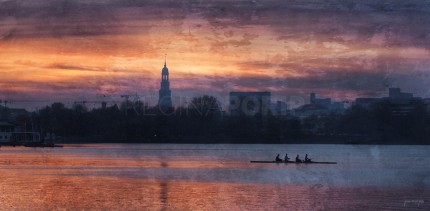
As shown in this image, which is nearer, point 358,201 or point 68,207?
point 68,207

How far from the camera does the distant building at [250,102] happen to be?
34.5 ft

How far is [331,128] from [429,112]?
2.28 meters

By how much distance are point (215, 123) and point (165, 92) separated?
2.04 meters

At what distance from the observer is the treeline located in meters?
11.6

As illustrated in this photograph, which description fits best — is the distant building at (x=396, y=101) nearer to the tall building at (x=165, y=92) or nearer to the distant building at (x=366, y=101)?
the distant building at (x=366, y=101)

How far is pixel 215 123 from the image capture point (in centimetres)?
1218

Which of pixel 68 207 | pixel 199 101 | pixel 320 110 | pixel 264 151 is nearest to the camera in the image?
pixel 199 101

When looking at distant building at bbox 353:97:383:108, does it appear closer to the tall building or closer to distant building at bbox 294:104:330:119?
distant building at bbox 294:104:330:119

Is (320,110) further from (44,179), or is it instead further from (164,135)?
(44,179)

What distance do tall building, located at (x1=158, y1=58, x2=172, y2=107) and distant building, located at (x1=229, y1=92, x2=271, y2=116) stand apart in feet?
2.93

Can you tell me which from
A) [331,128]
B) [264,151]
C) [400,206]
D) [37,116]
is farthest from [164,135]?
[264,151]

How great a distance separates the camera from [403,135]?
535 inches

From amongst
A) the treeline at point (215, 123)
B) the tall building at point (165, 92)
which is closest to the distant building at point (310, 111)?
the treeline at point (215, 123)

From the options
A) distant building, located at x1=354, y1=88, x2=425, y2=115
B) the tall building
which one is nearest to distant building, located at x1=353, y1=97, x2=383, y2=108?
distant building, located at x1=354, y1=88, x2=425, y2=115
